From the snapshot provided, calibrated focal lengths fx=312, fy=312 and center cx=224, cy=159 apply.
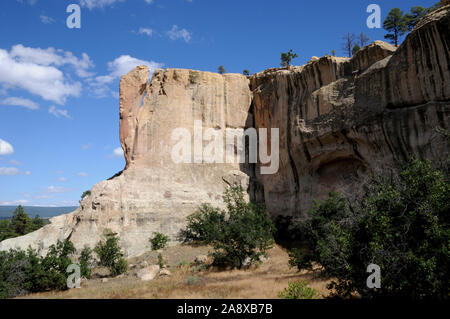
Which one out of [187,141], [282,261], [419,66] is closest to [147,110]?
[187,141]

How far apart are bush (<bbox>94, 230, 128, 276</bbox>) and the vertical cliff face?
15009 mm

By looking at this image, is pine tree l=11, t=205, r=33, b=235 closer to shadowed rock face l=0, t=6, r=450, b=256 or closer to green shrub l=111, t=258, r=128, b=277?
shadowed rock face l=0, t=6, r=450, b=256

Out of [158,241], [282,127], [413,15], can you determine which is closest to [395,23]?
[413,15]

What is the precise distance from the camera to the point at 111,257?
2164 centimetres

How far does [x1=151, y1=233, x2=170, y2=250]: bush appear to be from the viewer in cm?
2573

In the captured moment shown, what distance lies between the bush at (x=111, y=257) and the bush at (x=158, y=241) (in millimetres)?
3536

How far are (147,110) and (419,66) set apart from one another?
23.4m

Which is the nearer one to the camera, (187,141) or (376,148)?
(376,148)

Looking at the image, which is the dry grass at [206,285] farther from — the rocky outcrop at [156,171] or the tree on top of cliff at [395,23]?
the tree on top of cliff at [395,23]

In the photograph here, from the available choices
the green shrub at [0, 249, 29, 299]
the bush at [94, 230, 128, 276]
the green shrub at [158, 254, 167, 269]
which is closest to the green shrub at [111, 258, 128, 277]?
the bush at [94, 230, 128, 276]
